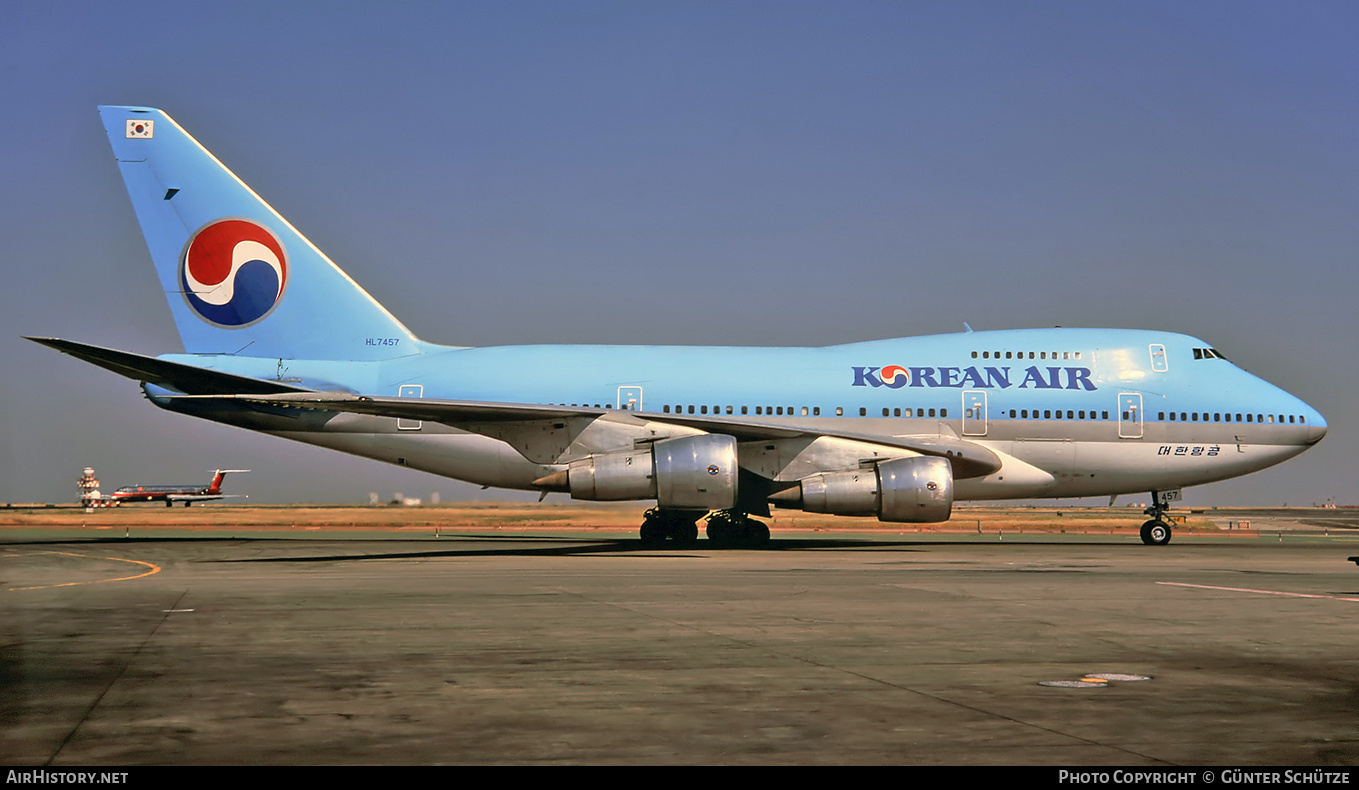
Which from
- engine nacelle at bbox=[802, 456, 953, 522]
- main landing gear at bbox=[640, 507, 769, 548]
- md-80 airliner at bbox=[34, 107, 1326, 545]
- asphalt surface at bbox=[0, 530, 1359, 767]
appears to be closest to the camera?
asphalt surface at bbox=[0, 530, 1359, 767]

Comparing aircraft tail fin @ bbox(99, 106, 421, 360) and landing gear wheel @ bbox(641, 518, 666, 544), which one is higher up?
aircraft tail fin @ bbox(99, 106, 421, 360)

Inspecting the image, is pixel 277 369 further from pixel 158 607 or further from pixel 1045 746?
pixel 1045 746

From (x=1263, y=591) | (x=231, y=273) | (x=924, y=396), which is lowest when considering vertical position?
(x=1263, y=591)

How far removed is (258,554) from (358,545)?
144 inches

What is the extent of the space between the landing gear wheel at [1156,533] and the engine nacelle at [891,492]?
7517 millimetres

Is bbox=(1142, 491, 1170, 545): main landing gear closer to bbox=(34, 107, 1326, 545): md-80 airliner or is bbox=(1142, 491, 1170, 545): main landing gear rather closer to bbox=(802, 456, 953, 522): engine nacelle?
bbox=(34, 107, 1326, 545): md-80 airliner

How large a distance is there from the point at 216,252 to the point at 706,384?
485 inches

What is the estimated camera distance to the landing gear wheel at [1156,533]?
28.0 meters

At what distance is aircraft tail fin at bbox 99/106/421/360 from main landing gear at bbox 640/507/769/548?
28.5 ft

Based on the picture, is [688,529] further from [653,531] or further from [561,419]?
[561,419]

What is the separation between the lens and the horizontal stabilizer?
21922 millimetres

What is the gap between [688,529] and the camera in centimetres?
2688

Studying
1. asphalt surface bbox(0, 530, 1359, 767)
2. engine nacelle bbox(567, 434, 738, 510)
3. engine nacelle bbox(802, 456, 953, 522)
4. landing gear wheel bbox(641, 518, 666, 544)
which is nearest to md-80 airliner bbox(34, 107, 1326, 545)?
landing gear wheel bbox(641, 518, 666, 544)

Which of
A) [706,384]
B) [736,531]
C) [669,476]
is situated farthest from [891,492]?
[706,384]
